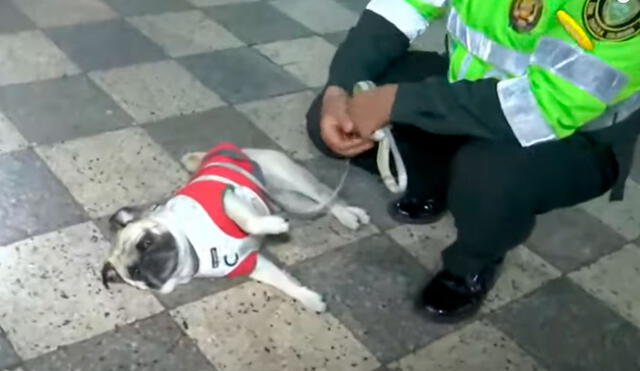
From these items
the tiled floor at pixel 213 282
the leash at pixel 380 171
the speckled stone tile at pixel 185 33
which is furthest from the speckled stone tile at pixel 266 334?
the speckled stone tile at pixel 185 33

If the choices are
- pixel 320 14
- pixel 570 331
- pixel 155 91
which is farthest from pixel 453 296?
pixel 320 14

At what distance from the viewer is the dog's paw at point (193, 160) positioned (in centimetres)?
180

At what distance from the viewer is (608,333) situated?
1.60 meters

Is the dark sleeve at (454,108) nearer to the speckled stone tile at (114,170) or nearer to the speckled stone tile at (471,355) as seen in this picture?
the speckled stone tile at (471,355)

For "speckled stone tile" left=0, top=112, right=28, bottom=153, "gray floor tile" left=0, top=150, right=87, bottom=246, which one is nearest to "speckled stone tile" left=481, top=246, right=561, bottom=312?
"gray floor tile" left=0, top=150, right=87, bottom=246

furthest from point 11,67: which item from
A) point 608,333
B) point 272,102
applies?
point 608,333

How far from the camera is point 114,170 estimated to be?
1.87m

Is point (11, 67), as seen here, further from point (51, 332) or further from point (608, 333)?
point (608, 333)

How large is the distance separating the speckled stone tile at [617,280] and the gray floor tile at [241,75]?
92cm

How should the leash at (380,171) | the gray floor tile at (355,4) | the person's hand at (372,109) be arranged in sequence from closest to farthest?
the person's hand at (372,109), the leash at (380,171), the gray floor tile at (355,4)

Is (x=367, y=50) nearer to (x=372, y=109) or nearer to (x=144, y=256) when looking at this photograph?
(x=372, y=109)

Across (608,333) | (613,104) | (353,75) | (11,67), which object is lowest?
(11,67)

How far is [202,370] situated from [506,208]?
56 cm

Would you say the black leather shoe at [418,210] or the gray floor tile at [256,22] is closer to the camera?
the black leather shoe at [418,210]
